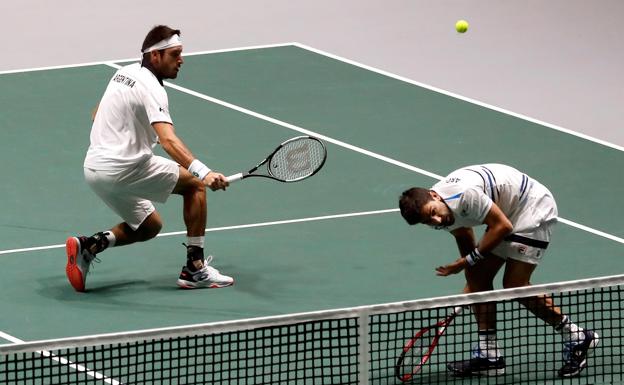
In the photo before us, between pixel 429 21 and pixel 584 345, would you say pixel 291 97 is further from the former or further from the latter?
pixel 584 345

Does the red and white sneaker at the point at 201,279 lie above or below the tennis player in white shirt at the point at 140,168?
below

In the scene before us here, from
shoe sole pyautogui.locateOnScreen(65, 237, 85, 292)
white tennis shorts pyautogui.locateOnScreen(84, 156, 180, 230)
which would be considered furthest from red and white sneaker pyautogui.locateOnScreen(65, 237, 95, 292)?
white tennis shorts pyautogui.locateOnScreen(84, 156, 180, 230)

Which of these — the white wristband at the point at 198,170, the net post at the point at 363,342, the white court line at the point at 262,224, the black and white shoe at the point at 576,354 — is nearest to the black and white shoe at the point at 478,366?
the black and white shoe at the point at 576,354

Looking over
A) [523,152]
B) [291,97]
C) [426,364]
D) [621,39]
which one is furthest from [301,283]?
[621,39]

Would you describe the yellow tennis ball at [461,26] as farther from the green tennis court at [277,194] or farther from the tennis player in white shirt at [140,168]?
the tennis player in white shirt at [140,168]

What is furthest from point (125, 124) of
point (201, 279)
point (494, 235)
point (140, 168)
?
point (494, 235)

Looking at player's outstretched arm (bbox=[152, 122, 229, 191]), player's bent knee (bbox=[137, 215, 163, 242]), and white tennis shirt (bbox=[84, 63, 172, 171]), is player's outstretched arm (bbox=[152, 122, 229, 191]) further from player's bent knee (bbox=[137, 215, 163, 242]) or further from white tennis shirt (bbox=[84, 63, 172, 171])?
player's bent knee (bbox=[137, 215, 163, 242])

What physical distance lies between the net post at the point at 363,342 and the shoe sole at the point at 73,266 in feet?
12.0

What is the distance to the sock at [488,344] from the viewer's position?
969cm

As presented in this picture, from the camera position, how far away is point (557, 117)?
54.1 feet

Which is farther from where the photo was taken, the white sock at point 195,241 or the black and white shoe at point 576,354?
the white sock at point 195,241

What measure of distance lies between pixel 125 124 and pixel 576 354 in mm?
3472

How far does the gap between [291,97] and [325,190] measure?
8.89ft

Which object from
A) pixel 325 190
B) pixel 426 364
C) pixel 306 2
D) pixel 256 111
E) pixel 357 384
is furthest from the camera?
pixel 306 2
